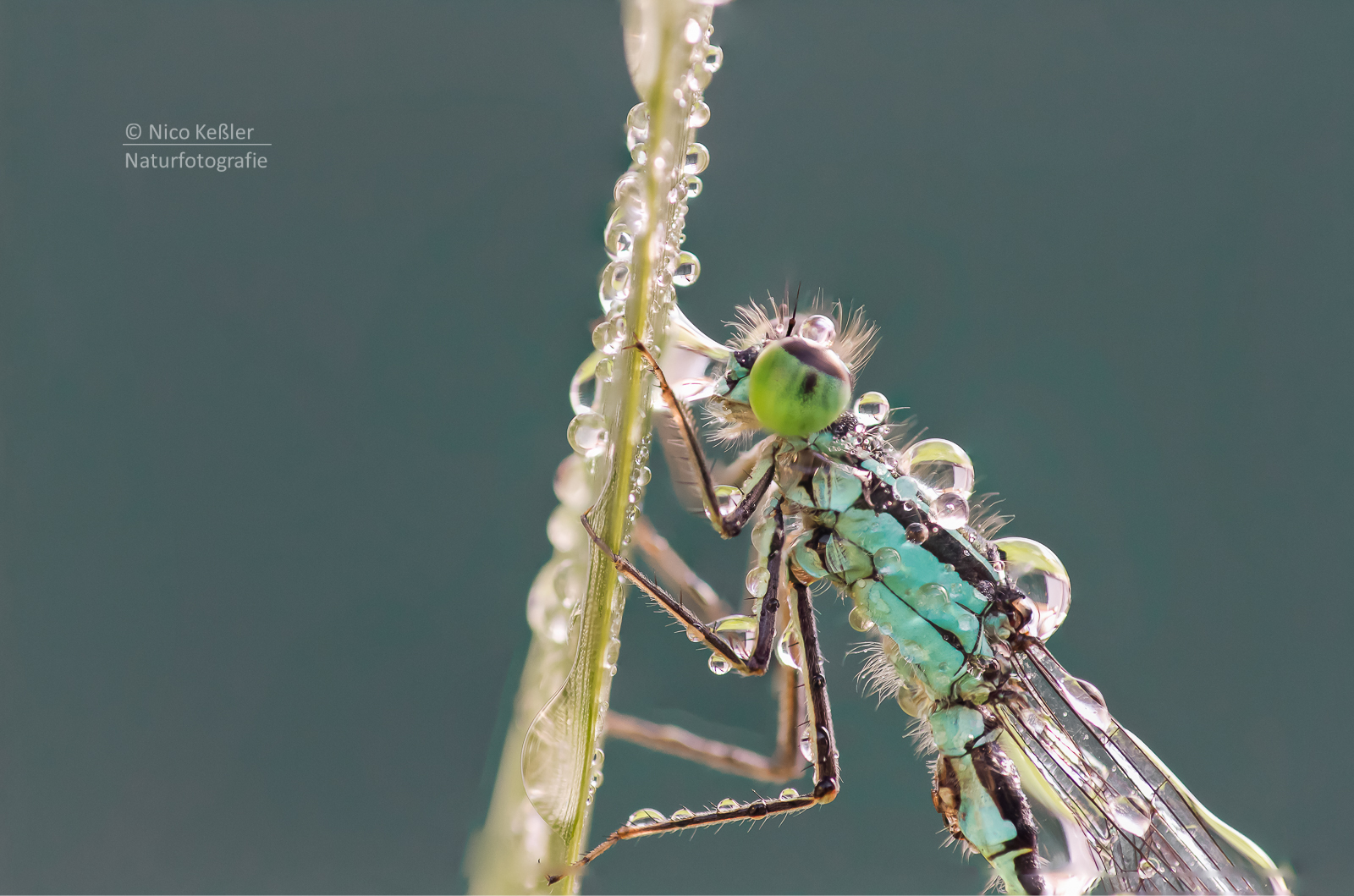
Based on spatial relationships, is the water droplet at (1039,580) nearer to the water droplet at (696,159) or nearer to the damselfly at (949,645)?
the damselfly at (949,645)

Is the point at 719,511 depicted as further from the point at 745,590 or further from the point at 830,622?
the point at 830,622

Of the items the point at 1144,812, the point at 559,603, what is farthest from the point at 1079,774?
the point at 559,603

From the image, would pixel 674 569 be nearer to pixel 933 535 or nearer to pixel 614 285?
pixel 933 535

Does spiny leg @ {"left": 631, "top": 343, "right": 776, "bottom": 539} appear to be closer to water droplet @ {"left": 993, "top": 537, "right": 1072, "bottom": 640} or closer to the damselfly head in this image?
the damselfly head

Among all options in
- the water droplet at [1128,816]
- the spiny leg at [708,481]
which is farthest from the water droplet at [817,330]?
the water droplet at [1128,816]

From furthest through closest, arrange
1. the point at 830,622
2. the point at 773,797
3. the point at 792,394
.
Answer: the point at 830,622 → the point at 773,797 → the point at 792,394

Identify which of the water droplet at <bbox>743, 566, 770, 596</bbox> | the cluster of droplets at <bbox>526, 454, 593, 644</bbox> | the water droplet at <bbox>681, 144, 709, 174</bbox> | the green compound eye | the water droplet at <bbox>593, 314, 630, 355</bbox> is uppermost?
the water droplet at <bbox>681, 144, 709, 174</bbox>

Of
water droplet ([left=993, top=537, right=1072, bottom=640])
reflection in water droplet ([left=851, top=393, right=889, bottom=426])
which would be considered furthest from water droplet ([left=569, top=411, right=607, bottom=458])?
water droplet ([left=993, top=537, right=1072, bottom=640])
